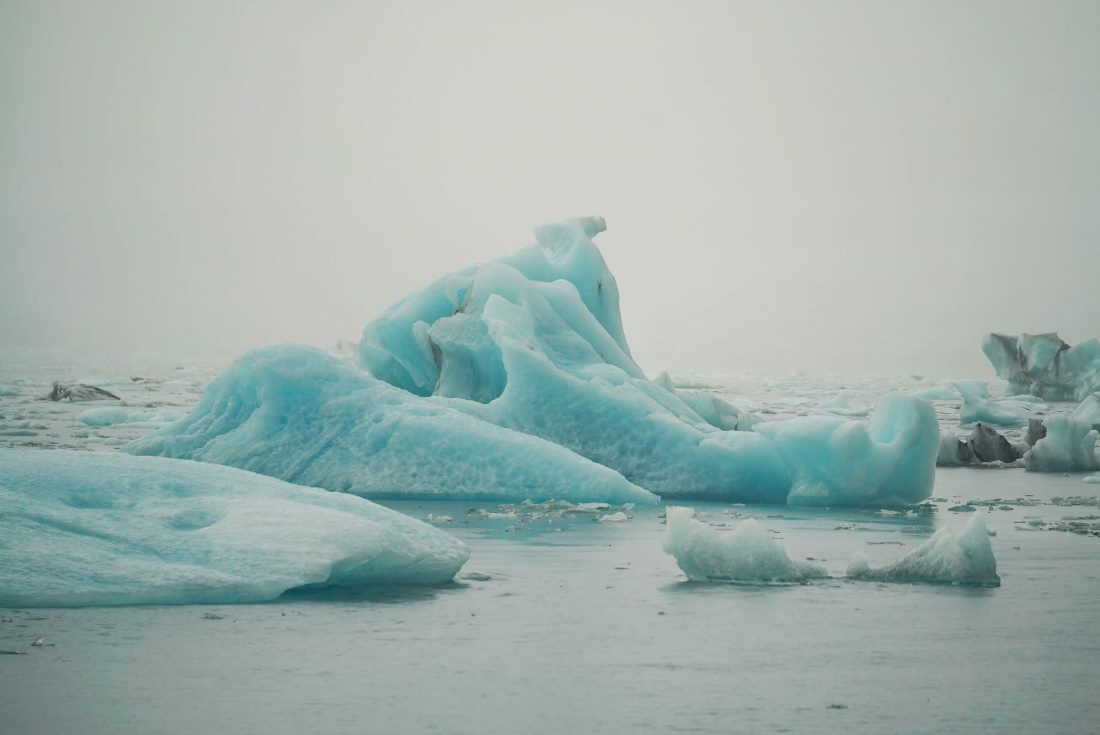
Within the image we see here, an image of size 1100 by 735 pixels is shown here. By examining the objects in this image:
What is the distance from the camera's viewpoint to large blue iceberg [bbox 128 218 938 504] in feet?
36.8

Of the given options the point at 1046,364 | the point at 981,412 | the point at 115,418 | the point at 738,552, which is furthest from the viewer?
the point at 1046,364

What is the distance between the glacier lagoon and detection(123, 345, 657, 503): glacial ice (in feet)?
0.07

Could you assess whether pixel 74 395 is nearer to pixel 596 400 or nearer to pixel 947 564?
pixel 596 400

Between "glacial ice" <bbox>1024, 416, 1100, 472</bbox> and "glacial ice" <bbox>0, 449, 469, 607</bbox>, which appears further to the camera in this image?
"glacial ice" <bbox>1024, 416, 1100, 472</bbox>

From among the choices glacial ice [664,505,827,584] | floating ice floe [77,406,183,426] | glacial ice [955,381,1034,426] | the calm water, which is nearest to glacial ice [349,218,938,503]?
the calm water

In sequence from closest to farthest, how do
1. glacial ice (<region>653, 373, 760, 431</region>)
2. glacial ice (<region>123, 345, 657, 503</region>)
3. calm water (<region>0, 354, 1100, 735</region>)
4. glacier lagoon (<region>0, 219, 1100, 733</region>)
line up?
calm water (<region>0, 354, 1100, 735</region>)
glacier lagoon (<region>0, 219, 1100, 733</region>)
glacial ice (<region>123, 345, 657, 503</region>)
glacial ice (<region>653, 373, 760, 431</region>)

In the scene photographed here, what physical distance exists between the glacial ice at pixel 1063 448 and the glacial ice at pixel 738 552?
8.69 metres

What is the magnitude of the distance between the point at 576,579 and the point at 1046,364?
2578 cm

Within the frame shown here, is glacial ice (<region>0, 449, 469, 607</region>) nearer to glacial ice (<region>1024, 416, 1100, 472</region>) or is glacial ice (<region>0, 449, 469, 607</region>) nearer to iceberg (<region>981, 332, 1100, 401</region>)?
glacial ice (<region>1024, 416, 1100, 472</region>)

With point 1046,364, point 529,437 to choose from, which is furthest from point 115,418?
point 1046,364

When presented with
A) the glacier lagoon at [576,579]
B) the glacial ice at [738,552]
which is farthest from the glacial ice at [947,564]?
the glacial ice at [738,552]

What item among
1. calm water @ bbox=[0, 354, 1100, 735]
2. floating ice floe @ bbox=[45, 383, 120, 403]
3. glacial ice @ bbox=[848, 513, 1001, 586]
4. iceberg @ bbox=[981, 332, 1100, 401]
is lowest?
calm water @ bbox=[0, 354, 1100, 735]

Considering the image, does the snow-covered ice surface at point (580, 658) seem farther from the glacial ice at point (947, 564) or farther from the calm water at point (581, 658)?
the glacial ice at point (947, 564)

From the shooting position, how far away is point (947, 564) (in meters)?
7.02
